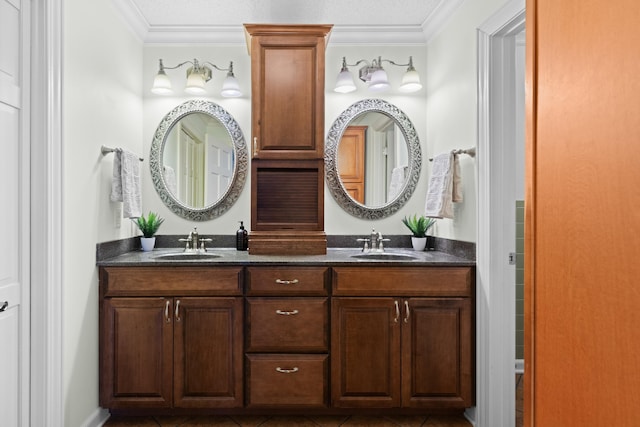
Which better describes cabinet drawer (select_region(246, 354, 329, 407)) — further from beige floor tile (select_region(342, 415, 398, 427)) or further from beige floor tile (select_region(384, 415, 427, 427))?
beige floor tile (select_region(384, 415, 427, 427))

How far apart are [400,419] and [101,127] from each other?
7.59 ft

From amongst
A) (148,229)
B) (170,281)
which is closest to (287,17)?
(148,229)

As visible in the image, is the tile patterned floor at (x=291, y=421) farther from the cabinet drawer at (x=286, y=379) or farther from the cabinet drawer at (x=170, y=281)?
the cabinet drawer at (x=170, y=281)

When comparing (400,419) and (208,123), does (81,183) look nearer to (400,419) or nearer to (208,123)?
(208,123)

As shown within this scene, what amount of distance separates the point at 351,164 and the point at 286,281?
43.0 inches

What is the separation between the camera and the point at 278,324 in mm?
2256

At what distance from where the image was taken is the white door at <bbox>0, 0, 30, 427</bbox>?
1.61m

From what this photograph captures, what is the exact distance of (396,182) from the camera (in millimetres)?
2984

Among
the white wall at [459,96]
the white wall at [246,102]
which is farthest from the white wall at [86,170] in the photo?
the white wall at [459,96]

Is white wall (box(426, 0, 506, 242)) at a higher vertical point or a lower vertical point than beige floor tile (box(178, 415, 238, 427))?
higher

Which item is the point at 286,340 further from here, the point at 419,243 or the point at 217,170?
the point at 217,170

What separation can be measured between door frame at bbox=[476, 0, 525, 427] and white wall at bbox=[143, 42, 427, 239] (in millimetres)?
849

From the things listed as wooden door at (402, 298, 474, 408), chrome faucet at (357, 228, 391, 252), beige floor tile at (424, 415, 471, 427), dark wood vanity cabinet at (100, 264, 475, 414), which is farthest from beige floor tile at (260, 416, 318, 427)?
chrome faucet at (357, 228, 391, 252)

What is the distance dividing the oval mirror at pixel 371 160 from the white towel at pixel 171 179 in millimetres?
1081
